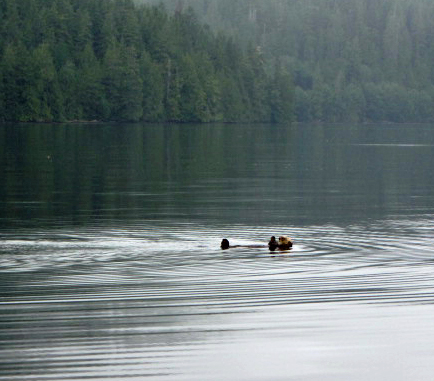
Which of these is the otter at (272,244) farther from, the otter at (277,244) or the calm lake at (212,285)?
the calm lake at (212,285)

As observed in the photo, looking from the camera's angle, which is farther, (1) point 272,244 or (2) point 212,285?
(1) point 272,244

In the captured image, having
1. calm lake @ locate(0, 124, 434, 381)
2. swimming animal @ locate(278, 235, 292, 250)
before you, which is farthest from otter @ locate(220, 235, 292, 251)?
calm lake @ locate(0, 124, 434, 381)

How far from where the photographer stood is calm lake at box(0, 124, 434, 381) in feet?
46.5

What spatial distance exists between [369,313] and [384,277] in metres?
4.18

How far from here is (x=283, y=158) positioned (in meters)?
76.3

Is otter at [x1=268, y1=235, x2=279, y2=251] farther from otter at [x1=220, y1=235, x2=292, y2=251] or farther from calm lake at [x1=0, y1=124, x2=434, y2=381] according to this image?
calm lake at [x1=0, y1=124, x2=434, y2=381]

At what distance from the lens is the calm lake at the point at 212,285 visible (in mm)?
14164

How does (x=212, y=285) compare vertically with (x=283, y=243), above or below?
below

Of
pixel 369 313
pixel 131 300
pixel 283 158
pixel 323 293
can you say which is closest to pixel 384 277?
pixel 323 293

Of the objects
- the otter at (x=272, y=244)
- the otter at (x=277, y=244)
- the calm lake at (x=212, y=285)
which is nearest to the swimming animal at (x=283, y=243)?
the otter at (x=277, y=244)

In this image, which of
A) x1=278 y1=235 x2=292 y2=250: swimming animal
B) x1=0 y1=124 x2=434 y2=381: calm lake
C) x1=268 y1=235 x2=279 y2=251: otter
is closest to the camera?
x1=0 y1=124 x2=434 y2=381: calm lake

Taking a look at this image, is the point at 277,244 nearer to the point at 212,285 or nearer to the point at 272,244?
the point at 272,244

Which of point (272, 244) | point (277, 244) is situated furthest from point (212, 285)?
point (277, 244)

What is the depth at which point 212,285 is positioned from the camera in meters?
20.2
